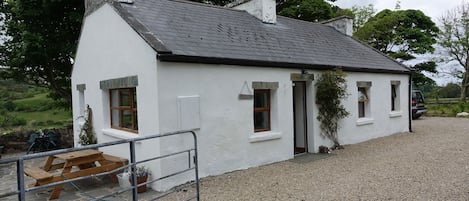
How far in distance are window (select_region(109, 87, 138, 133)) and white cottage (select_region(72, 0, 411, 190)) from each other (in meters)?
0.03

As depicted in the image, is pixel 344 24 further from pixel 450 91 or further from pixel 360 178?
pixel 450 91

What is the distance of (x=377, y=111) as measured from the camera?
41.1ft

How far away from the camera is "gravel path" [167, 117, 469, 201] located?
5762 mm

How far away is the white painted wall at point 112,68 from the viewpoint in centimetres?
673

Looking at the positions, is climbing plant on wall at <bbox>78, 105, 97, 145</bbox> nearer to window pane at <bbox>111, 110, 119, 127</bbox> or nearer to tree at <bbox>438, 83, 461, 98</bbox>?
window pane at <bbox>111, 110, 119, 127</bbox>

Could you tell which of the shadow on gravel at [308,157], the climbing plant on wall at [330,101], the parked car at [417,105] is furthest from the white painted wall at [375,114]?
the parked car at [417,105]

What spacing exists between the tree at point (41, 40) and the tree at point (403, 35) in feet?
67.9

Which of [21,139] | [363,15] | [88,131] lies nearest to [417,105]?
[363,15]

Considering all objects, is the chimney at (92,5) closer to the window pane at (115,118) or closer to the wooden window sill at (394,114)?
the window pane at (115,118)

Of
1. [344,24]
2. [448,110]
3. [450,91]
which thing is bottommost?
[448,110]

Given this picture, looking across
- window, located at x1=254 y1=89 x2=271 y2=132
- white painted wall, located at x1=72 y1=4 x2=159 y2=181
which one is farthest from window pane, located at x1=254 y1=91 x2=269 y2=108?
white painted wall, located at x1=72 y1=4 x2=159 y2=181

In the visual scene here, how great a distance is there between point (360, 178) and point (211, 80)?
391 centimetres

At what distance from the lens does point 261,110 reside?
8.70m

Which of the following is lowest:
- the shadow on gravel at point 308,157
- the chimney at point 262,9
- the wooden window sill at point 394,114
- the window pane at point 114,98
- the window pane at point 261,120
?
the shadow on gravel at point 308,157
